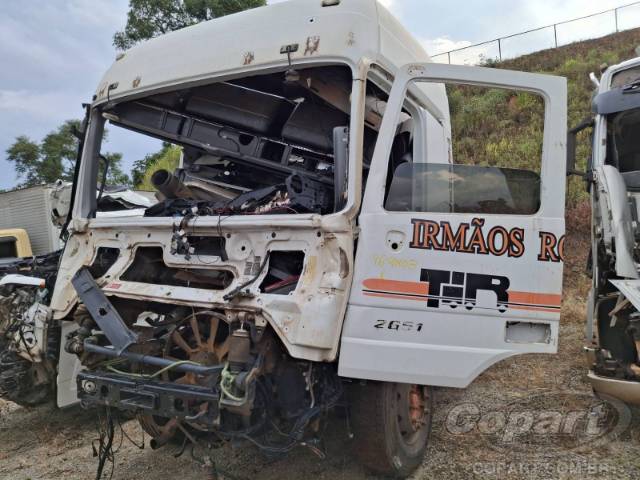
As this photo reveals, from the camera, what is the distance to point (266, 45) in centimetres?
318

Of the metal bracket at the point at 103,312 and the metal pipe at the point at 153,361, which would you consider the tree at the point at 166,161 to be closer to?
the metal bracket at the point at 103,312

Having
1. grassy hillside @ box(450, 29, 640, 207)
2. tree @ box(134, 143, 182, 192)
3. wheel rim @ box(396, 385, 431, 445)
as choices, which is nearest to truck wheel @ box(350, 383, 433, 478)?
wheel rim @ box(396, 385, 431, 445)

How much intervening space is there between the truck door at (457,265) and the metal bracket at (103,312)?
143 centimetres

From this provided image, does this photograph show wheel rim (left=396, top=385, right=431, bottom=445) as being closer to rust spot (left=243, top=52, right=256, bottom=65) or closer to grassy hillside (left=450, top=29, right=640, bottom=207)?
grassy hillside (left=450, top=29, right=640, bottom=207)

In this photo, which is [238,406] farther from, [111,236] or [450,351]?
[111,236]

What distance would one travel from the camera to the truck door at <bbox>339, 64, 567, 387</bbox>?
2799 mm

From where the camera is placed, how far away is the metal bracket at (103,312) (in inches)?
123

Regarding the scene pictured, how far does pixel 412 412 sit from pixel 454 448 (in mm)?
656

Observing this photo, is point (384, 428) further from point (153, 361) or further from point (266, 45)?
point (266, 45)

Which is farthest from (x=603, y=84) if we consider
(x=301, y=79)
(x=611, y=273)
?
(x=301, y=79)

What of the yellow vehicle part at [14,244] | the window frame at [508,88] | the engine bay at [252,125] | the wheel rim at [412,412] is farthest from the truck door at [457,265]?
the yellow vehicle part at [14,244]

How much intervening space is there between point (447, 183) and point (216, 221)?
1475 millimetres

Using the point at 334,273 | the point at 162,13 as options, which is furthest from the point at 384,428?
the point at 162,13

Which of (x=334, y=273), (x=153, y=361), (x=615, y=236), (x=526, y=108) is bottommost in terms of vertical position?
(x=153, y=361)
